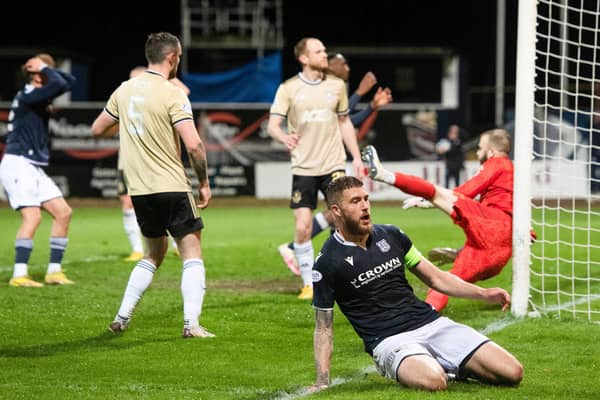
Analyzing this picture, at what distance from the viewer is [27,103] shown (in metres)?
11.2

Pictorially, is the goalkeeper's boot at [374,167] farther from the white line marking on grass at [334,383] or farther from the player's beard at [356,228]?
the player's beard at [356,228]

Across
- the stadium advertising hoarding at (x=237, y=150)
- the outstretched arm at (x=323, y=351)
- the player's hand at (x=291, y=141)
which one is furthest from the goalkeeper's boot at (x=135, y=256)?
the stadium advertising hoarding at (x=237, y=150)

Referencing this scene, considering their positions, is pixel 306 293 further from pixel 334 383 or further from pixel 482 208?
pixel 334 383

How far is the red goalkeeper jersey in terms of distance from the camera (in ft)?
30.5

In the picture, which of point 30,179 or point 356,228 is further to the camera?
point 30,179

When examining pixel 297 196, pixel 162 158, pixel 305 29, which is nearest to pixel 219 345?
pixel 162 158

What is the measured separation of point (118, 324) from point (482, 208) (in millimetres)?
3117

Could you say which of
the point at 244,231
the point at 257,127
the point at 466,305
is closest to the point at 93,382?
the point at 466,305

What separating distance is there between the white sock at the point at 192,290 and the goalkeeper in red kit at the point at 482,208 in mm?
1655

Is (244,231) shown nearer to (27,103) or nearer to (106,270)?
(106,270)

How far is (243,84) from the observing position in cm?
2977

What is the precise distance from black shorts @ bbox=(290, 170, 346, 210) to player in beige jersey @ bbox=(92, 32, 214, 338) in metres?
2.28

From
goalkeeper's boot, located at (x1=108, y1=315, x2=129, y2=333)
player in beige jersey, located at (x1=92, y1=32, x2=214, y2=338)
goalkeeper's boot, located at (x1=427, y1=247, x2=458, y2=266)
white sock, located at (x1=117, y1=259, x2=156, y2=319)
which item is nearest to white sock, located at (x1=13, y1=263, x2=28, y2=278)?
goalkeeper's boot, located at (x1=108, y1=315, x2=129, y2=333)

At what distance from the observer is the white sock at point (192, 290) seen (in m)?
8.14
